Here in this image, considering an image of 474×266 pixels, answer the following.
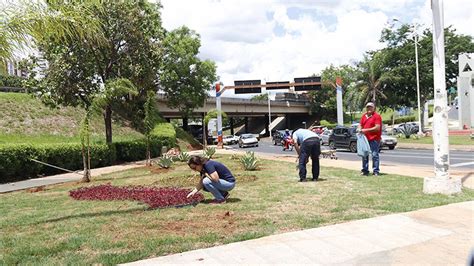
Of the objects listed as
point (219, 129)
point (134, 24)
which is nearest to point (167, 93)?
point (219, 129)

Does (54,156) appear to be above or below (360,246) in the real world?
above

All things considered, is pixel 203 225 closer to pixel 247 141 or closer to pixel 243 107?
pixel 247 141

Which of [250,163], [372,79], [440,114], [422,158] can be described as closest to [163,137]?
[250,163]

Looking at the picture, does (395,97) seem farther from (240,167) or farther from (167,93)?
(240,167)

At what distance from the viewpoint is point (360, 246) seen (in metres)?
5.08

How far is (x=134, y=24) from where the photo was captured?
24562 millimetres

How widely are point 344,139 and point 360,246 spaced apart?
2271 centimetres

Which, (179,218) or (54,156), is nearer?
(179,218)

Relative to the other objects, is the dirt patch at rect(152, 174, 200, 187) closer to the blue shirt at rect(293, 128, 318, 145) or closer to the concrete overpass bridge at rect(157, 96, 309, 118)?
the blue shirt at rect(293, 128, 318, 145)

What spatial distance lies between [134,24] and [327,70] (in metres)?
67.9

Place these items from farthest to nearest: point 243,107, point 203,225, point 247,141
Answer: point 243,107, point 247,141, point 203,225

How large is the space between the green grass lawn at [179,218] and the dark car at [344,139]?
16193mm

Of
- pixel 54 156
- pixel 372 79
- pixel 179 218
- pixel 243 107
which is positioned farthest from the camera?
pixel 243 107

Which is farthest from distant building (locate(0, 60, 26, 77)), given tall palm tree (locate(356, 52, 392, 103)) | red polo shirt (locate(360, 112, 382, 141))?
tall palm tree (locate(356, 52, 392, 103))
